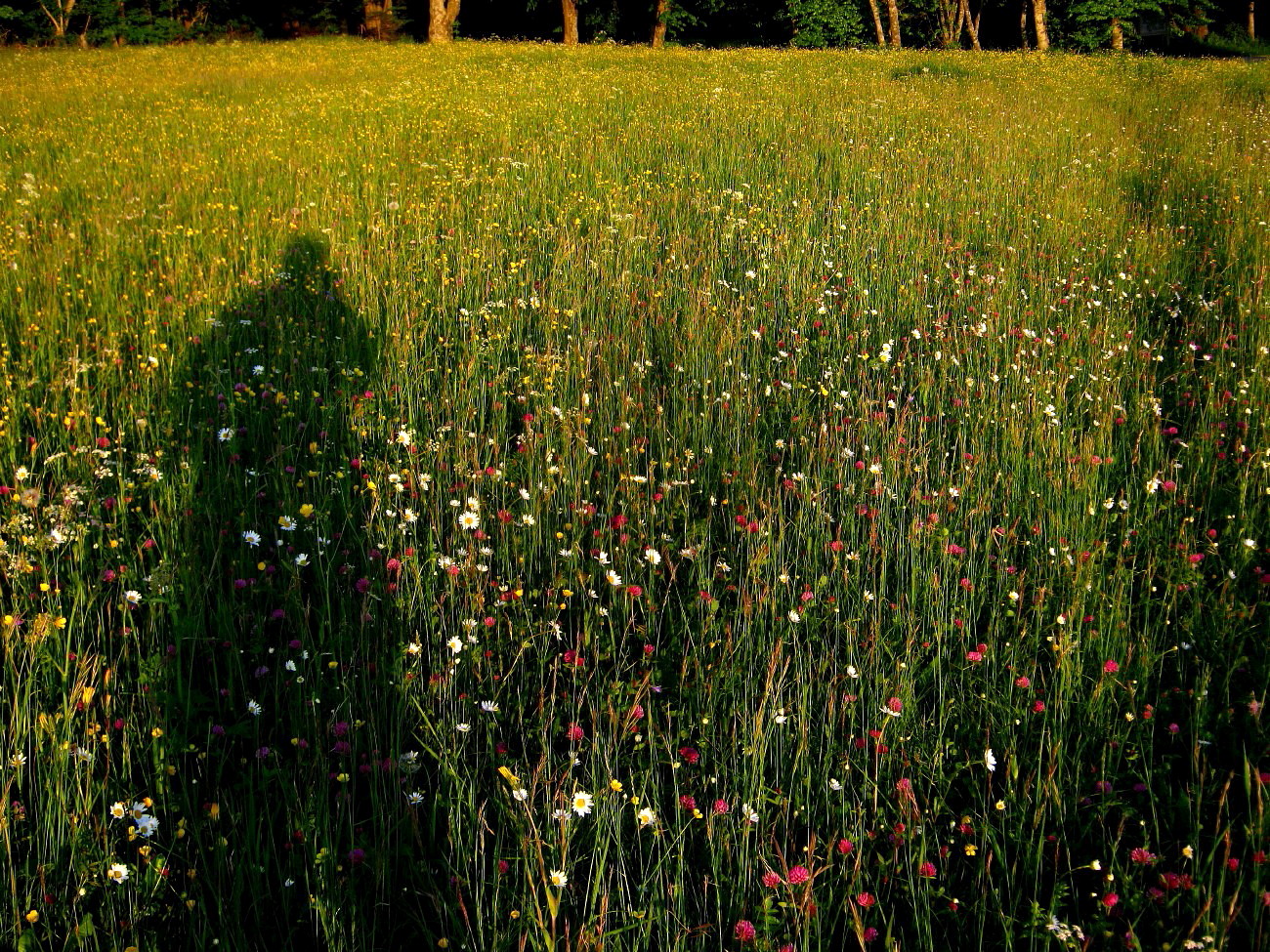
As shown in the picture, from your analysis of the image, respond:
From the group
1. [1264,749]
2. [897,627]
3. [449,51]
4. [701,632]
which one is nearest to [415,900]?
[701,632]

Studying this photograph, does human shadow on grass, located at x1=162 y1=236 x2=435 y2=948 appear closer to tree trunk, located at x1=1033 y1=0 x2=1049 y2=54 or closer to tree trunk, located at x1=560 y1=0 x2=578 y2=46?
tree trunk, located at x1=560 y1=0 x2=578 y2=46

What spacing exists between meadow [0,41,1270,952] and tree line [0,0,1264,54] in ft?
104

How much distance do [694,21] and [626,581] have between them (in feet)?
144

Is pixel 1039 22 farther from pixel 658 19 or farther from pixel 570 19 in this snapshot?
pixel 570 19

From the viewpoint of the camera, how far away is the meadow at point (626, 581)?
184 cm

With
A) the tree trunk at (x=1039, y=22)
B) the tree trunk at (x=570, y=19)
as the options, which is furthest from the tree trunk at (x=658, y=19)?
the tree trunk at (x=1039, y=22)

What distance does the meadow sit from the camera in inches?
72.5

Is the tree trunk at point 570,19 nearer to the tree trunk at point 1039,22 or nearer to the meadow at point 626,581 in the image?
the tree trunk at point 1039,22

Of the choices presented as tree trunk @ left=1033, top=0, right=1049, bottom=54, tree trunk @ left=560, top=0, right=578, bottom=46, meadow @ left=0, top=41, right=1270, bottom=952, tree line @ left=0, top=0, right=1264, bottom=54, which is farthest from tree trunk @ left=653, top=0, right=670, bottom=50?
meadow @ left=0, top=41, right=1270, bottom=952

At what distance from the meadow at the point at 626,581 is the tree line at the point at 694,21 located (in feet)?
104

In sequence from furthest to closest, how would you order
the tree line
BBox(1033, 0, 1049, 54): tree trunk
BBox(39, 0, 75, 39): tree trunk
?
the tree line → BBox(39, 0, 75, 39): tree trunk → BBox(1033, 0, 1049, 54): tree trunk

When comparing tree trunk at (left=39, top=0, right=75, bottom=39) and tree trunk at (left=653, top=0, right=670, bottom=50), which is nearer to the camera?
tree trunk at (left=39, top=0, right=75, bottom=39)

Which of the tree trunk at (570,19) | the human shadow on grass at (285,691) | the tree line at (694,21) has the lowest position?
the human shadow on grass at (285,691)

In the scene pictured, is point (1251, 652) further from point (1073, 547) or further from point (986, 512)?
point (986, 512)
